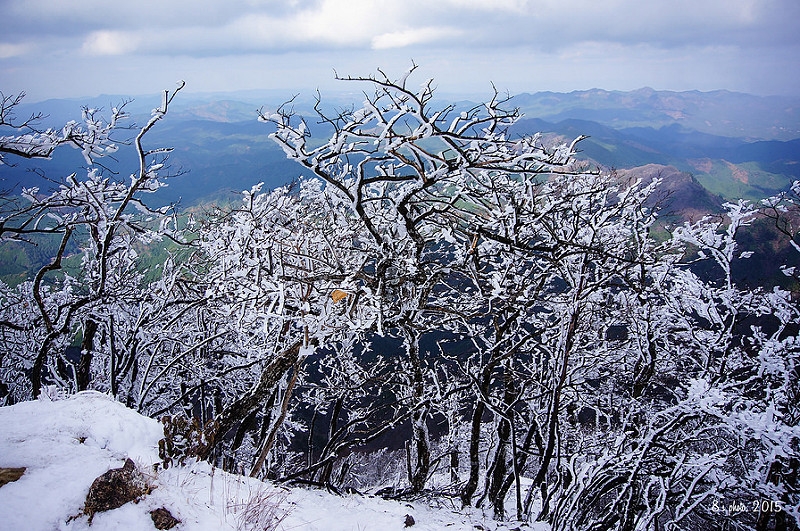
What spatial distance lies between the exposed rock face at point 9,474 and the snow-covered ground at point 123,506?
6 cm

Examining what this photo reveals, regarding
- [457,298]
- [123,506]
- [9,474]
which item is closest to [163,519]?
[123,506]

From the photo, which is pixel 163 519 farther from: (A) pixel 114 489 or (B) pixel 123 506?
(A) pixel 114 489

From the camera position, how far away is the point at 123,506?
3.76 m

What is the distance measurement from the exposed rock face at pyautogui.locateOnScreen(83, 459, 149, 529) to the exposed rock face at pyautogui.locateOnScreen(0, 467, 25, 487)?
706mm

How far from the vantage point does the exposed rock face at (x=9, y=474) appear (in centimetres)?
370

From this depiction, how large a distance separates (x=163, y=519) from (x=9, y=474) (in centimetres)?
149

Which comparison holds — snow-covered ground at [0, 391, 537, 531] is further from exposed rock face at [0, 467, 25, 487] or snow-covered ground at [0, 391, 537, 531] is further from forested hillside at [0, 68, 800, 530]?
forested hillside at [0, 68, 800, 530]

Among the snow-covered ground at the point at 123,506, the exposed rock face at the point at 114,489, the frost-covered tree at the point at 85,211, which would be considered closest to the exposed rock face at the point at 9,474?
the snow-covered ground at the point at 123,506

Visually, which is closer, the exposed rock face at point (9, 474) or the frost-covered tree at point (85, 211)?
the exposed rock face at point (9, 474)

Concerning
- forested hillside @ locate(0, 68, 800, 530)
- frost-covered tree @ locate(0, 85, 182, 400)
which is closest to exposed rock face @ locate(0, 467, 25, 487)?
forested hillside @ locate(0, 68, 800, 530)

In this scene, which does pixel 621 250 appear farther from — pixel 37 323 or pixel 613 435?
pixel 37 323

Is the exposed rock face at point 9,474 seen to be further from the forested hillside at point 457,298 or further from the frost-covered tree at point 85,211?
the frost-covered tree at point 85,211

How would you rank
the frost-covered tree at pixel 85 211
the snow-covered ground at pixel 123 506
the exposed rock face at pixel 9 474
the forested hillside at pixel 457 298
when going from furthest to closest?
1. the frost-covered tree at pixel 85 211
2. the forested hillside at pixel 457 298
3. the exposed rock face at pixel 9 474
4. the snow-covered ground at pixel 123 506

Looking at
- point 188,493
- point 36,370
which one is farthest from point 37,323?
point 188,493
